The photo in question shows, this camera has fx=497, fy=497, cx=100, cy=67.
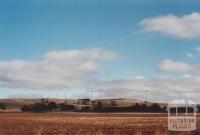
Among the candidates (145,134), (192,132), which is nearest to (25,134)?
(145,134)

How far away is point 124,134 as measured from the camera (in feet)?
164

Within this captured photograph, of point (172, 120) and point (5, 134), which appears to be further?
point (172, 120)

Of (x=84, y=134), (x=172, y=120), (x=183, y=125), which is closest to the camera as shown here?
(x=84, y=134)

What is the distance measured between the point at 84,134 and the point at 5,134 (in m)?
7.97

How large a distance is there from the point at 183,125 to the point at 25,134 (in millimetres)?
19026

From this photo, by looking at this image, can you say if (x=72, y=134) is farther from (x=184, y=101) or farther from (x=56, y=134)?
(x=184, y=101)

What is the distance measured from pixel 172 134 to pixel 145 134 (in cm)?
279

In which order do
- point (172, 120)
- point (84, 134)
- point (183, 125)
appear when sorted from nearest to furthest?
point (84, 134) < point (183, 125) < point (172, 120)

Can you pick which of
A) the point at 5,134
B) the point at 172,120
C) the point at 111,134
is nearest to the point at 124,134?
the point at 111,134

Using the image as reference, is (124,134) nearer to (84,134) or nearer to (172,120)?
(84,134)

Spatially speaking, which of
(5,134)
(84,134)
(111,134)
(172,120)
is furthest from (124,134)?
(172,120)

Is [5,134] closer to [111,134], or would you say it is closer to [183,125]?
[111,134]

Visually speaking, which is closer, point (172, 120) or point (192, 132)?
point (192, 132)

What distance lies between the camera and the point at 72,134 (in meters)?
48.8
